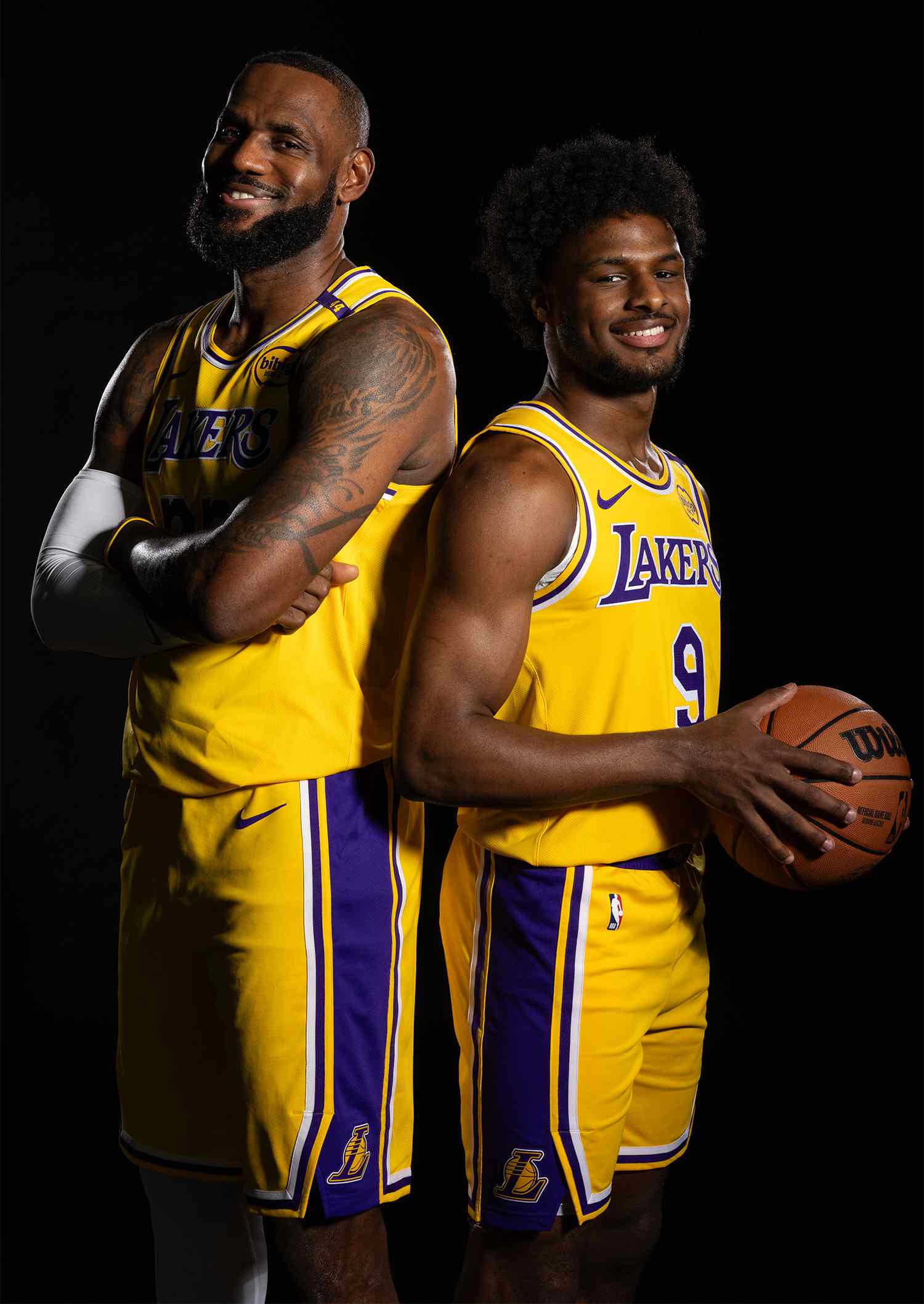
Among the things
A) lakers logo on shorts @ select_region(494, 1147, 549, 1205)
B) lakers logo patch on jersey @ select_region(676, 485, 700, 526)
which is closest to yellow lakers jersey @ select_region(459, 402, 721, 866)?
lakers logo patch on jersey @ select_region(676, 485, 700, 526)

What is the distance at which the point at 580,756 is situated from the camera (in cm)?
192

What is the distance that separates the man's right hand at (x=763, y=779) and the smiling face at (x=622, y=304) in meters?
0.55

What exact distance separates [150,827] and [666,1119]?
937mm

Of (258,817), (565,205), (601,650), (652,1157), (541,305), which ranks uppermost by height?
(565,205)

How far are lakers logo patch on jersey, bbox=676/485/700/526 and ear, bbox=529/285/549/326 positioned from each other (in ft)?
1.13

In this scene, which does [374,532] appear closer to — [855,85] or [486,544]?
[486,544]

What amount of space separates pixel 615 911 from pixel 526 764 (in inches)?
11.3

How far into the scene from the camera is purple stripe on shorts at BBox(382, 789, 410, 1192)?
201cm

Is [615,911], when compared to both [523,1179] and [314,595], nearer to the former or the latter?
[523,1179]

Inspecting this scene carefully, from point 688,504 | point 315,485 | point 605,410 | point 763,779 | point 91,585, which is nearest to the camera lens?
point 315,485

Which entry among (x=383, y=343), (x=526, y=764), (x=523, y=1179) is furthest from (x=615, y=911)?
(x=383, y=343)

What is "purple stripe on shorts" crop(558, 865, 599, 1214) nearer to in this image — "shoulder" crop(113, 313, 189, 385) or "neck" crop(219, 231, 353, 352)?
"neck" crop(219, 231, 353, 352)

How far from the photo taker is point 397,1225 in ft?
10.7

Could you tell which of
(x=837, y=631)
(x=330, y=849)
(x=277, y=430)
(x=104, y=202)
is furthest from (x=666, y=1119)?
(x=104, y=202)
